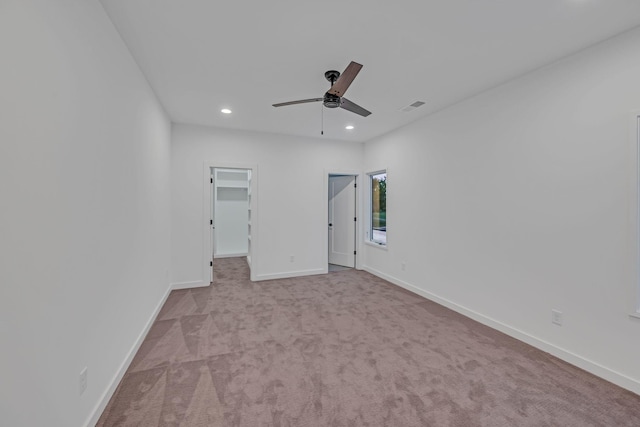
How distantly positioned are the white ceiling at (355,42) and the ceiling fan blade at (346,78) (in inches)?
14.5

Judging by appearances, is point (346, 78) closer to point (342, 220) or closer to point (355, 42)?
point (355, 42)

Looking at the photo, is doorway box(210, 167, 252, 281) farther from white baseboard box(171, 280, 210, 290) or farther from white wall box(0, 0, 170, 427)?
white wall box(0, 0, 170, 427)

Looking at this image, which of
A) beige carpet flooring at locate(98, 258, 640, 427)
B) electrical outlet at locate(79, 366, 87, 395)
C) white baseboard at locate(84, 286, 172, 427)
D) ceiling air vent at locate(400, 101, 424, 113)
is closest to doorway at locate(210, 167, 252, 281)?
beige carpet flooring at locate(98, 258, 640, 427)

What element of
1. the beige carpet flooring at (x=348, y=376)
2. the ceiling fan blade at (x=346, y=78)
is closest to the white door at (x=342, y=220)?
the beige carpet flooring at (x=348, y=376)

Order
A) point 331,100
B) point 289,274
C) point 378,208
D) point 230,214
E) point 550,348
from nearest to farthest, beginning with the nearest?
point 331,100, point 550,348, point 289,274, point 378,208, point 230,214

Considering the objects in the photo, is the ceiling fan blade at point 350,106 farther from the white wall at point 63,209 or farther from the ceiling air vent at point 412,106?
the white wall at point 63,209

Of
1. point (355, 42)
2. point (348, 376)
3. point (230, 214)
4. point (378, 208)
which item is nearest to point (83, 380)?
point (348, 376)

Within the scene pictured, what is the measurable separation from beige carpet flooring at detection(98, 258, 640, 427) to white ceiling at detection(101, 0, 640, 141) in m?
2.78

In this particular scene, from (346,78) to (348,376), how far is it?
7.92 feet

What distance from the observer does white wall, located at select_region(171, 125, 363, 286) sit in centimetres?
447

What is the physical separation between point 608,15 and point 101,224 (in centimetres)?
388

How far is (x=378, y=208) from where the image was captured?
5.58 m

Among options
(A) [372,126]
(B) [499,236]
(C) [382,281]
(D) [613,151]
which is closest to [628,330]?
(B) [499,236]

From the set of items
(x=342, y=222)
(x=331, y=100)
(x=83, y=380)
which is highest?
(x=331, y=100)
